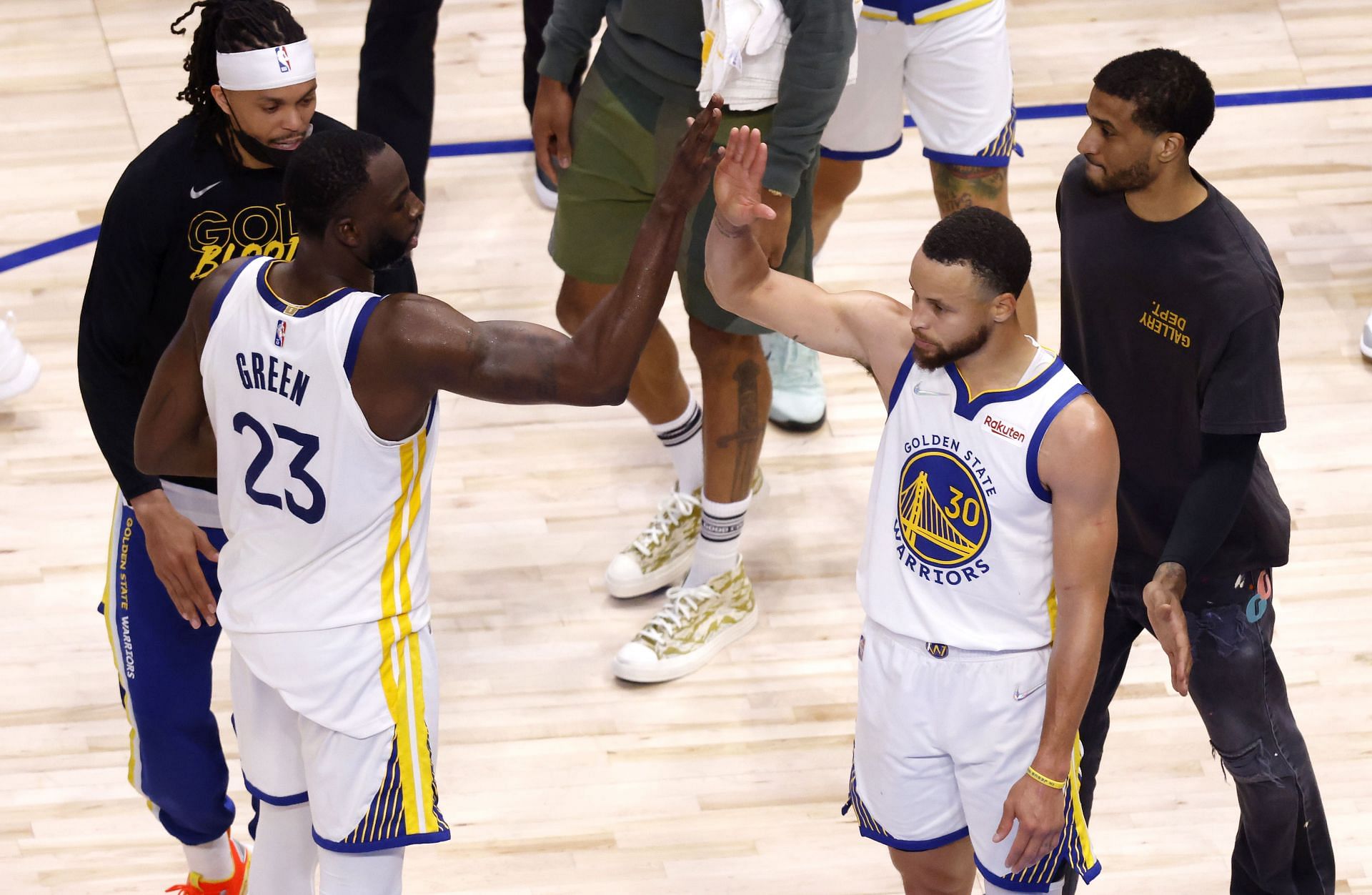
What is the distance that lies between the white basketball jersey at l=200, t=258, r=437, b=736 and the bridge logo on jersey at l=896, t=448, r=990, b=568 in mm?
781

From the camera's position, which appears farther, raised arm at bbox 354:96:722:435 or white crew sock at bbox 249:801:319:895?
white crew sock at bbox 249:801:319:895

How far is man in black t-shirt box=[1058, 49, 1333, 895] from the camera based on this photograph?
111 inches

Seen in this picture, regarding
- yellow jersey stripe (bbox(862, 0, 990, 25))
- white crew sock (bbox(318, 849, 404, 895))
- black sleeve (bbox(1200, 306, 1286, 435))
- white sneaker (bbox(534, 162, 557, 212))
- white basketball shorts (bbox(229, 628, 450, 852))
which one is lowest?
white sneaker (bbox(534, 162, 557, 212))

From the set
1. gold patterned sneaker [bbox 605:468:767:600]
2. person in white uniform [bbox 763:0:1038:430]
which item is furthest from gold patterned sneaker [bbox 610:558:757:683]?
person in white uniform [bbox 763:0:1038:430]

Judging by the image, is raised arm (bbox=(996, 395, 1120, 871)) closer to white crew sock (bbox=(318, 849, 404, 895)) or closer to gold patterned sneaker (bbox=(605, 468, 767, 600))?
white crew sock (bbox=(318, 849, 404, 895))

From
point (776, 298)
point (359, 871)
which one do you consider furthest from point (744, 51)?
point (359, 871)

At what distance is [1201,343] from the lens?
286cm

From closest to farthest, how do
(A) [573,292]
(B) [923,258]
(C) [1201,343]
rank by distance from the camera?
(B) [923,258] < (C) [1201,343] < (A) [573,292]

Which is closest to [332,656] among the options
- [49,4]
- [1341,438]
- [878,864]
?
[878,864]

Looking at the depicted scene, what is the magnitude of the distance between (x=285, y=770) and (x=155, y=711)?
1.48 ft

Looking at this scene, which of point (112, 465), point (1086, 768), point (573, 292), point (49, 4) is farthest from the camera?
point (49, 4)

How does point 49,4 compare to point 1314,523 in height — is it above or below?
below

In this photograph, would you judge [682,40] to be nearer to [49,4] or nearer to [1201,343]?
[1201,343]

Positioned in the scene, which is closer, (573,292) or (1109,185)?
(1109,185)
